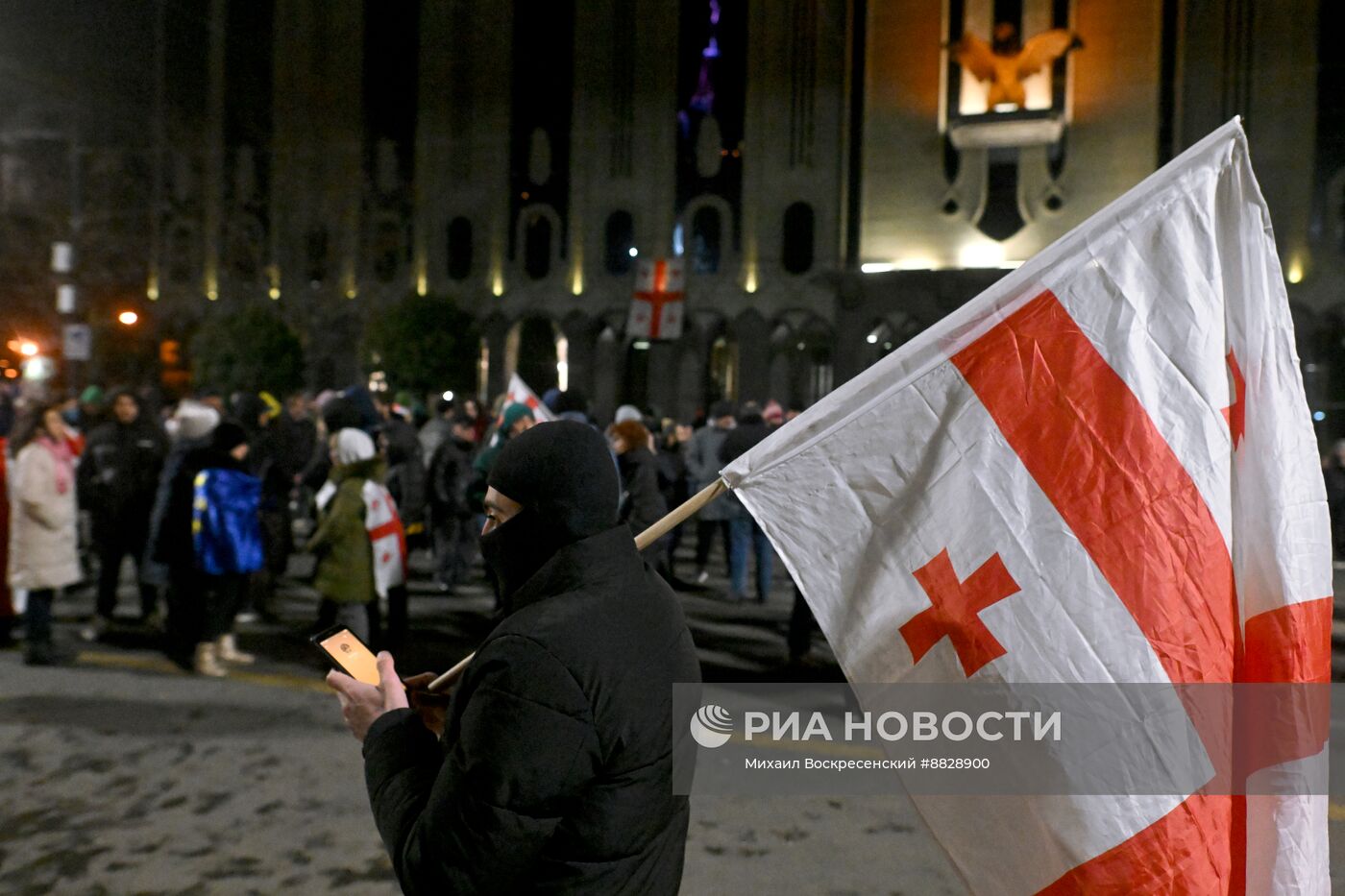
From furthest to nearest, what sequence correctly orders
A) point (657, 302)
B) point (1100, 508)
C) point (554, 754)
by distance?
point (657, 302) < point (1100, 508) < point (554, 754)

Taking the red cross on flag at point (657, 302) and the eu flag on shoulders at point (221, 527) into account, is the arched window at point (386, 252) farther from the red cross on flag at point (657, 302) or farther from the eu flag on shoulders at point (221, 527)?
the eu flag on shoulders at point (221, 527)

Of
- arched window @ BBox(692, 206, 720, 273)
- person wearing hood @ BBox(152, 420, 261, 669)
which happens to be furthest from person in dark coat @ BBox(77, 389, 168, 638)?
arched window @ BBox(692, 206, 720, 273)

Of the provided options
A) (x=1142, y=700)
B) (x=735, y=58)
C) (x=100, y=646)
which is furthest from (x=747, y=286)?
(x=1142, y=700)

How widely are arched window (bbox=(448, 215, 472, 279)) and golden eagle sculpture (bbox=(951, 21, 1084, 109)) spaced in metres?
16.8

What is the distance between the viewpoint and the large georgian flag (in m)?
Result: 1.96

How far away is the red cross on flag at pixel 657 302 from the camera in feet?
81.3

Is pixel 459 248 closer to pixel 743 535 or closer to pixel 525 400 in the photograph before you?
pixel 743 535

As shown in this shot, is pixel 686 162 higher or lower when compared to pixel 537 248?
higher

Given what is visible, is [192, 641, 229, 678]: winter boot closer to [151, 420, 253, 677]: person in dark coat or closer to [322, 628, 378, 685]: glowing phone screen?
[151, 420, 253, 677]: person in dark coat

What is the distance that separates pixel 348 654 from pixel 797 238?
107 feet

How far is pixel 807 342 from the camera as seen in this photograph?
34406 mm

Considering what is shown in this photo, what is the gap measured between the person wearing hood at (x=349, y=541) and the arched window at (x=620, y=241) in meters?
29.8

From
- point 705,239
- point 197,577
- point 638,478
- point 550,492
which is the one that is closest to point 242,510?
point 197,577
